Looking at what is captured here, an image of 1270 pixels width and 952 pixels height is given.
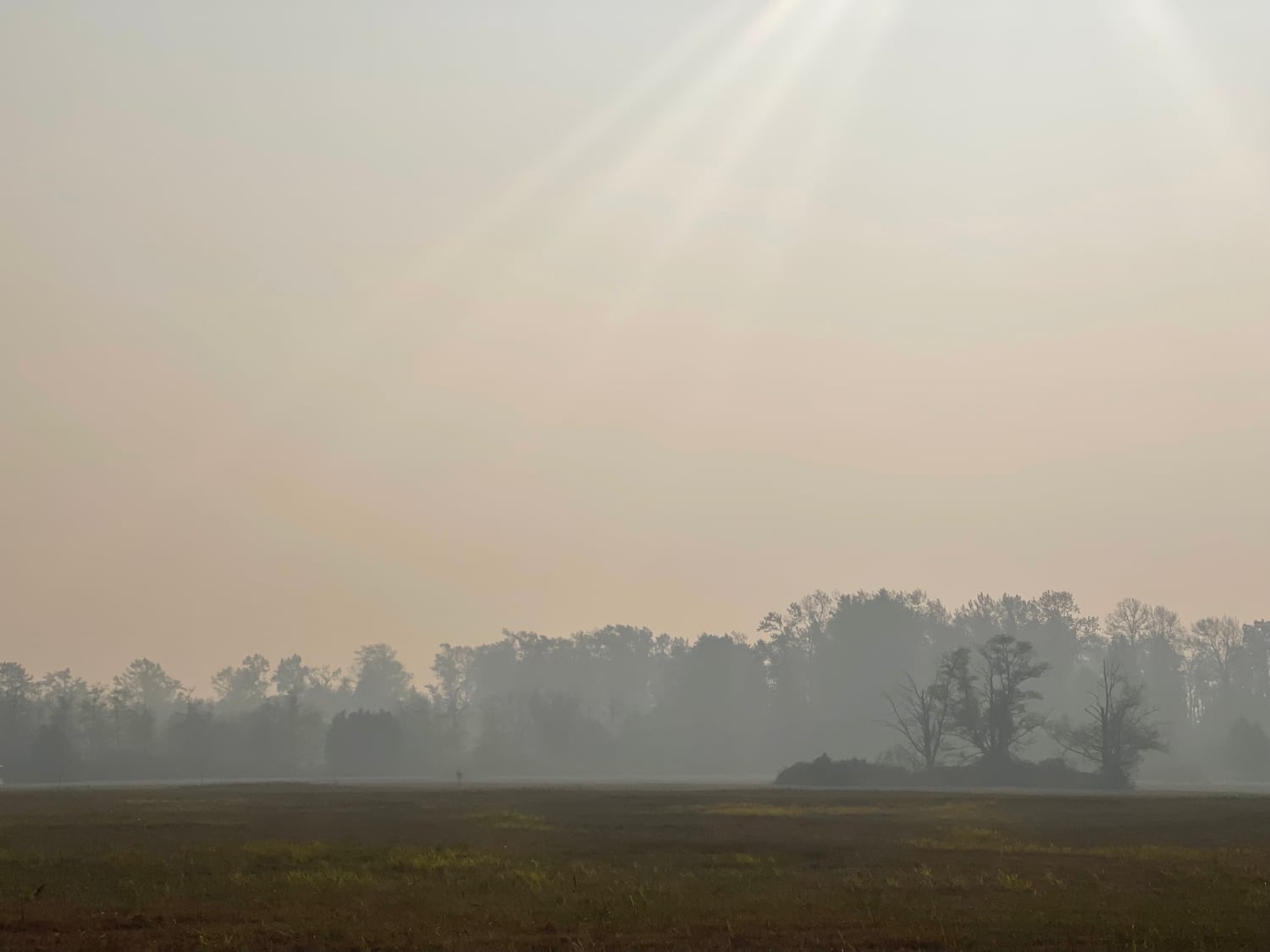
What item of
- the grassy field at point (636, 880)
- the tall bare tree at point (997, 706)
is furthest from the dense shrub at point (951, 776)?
the grassy field at point (636, 880)

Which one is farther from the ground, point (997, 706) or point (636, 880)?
point (997, 706)

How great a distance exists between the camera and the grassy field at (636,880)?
29.2 meters

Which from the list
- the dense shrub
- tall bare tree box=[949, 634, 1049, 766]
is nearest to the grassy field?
the dense shrub

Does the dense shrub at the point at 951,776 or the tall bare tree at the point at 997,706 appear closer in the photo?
the dense shrub at the point at 951,776

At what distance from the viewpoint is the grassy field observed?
29250 mm

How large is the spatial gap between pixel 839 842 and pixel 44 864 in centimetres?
3267

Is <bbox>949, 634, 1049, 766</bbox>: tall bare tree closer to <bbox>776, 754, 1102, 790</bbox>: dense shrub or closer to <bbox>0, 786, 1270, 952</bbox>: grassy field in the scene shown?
<bbox>776, 754, 1102, 790</bbox>: dense shrub

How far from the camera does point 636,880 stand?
39906 mm

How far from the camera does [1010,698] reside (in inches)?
5600

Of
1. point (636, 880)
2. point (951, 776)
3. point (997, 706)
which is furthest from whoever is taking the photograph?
point (997, 706)

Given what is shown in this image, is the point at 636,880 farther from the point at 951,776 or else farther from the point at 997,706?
the point at 997,706

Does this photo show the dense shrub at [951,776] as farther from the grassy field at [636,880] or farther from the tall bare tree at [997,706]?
the grassy field at [636,880]

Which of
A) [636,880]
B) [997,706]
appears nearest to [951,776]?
[997,706]

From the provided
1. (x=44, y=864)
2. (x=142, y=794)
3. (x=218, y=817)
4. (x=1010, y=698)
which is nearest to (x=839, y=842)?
(x=44, y=864)
